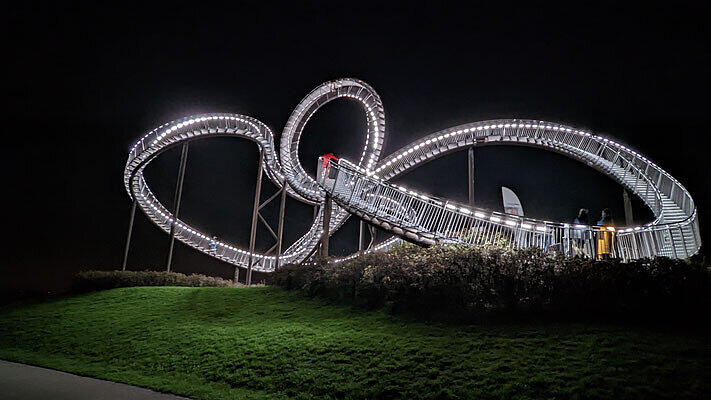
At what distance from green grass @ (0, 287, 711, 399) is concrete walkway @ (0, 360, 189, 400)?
0.86 feet

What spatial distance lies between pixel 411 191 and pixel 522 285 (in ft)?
19.6

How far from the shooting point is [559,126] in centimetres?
1820

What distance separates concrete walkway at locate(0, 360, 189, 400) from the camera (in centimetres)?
541

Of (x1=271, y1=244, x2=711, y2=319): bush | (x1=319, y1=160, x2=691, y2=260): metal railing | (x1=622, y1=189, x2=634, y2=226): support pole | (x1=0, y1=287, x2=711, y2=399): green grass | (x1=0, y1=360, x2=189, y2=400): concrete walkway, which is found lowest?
(x1=0, y1=360, x2=189, y2=400): concrete walkway

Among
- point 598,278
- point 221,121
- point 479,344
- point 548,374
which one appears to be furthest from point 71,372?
point 221,121

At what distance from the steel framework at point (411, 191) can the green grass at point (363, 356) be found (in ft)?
12.9

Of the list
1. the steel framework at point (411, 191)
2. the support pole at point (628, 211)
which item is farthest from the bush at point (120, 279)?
the support pole at point (628, 211)

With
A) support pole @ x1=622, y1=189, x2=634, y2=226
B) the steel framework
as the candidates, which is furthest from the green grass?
support pole @ x1=622, y1=189, x2=634, y2=226

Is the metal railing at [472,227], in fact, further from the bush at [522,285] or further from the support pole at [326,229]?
the bush at [522,285]

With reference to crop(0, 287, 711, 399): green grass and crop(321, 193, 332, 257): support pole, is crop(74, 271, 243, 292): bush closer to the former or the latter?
crop(0, 287, 711, 399): green grass

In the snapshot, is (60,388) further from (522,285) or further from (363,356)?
(522,285)

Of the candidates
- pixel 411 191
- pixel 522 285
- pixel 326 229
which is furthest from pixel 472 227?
pixel 326 229

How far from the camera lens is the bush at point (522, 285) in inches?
275

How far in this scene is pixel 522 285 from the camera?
308 inches
